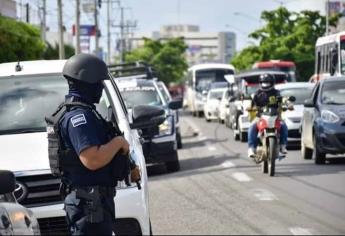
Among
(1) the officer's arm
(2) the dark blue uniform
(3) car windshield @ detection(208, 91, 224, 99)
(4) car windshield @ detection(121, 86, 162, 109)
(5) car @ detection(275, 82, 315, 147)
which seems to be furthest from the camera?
(3) car windshield @ detection(208, 91, 224, 99)

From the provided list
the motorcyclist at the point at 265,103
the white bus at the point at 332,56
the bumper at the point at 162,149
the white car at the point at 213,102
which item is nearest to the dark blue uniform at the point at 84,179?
the motorcyclist at the point at 265,103

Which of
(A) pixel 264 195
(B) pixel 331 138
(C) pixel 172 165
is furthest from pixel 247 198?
(C) pixel 172 165

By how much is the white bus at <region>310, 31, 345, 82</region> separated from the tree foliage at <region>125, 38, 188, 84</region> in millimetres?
74840

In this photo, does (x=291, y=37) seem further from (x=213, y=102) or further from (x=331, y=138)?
(x=331, y=138)

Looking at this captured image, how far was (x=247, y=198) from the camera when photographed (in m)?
12.5

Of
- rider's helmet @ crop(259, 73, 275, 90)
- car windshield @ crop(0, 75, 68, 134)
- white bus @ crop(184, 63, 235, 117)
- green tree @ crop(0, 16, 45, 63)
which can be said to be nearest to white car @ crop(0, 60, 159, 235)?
car windshield @ crop(0, 75, 68, 134)

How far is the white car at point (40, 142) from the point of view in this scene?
7270 mm

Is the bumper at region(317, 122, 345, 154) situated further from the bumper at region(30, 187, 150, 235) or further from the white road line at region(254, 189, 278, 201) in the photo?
the bumper at region(30, 187, 150, 235)

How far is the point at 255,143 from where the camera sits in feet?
53.9

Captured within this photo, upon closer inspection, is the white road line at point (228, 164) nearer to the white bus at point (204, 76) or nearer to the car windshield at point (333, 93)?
the car windshield at point (333, 93)

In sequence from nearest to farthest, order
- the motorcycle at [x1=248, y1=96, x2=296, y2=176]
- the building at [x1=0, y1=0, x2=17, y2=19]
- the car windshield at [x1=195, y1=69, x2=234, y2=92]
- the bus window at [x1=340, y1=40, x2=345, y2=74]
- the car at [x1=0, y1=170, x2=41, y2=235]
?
the car at [x1=0, y1=170, x2=41, y2=235], the motorcycle at [x1=248, y1=96, x2=296, y2=176], the bus window at [x1=340, y1=40, x2=345, y2=74], the building at [x1=0, y1=0, x2=17, y2=19], the car windshield at [x1=195, y1=69, x2=234, y2=92]

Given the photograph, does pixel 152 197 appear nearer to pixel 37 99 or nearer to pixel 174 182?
pixel 174 182

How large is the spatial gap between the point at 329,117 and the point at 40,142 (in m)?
10.2

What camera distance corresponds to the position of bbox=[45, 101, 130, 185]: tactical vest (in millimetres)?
5676
